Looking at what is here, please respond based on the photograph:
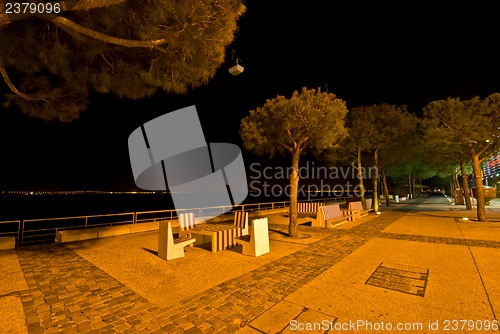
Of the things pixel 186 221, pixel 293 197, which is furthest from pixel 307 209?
pixel 186 221

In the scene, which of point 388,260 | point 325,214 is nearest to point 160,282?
point 388,260

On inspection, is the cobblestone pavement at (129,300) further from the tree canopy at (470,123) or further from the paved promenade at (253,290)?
the tree canopy at (470,123)

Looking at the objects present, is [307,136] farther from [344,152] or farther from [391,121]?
[391,121]

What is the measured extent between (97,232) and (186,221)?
11.0ft

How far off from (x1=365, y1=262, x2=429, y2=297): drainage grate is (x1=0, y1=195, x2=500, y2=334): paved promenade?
2cm

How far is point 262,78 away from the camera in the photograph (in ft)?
58.6

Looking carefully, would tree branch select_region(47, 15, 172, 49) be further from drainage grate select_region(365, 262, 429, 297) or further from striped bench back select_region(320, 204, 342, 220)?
striped bench back select_region(320, 204, 342, 220)

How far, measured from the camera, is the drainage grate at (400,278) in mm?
4261

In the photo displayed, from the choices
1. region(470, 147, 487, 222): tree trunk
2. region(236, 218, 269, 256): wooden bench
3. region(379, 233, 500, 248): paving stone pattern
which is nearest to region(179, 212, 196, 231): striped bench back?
region(236, 218, 269, 256): wooden bench

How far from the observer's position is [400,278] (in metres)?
4.74

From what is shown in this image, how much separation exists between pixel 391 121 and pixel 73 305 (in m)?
19.3

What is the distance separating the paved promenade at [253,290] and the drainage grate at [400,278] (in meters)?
0.02

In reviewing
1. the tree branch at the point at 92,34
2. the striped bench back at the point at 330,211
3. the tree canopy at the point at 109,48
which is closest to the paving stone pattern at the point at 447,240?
the striped bench back at the point at 330,211

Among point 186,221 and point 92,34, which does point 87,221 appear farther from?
point 92,34
